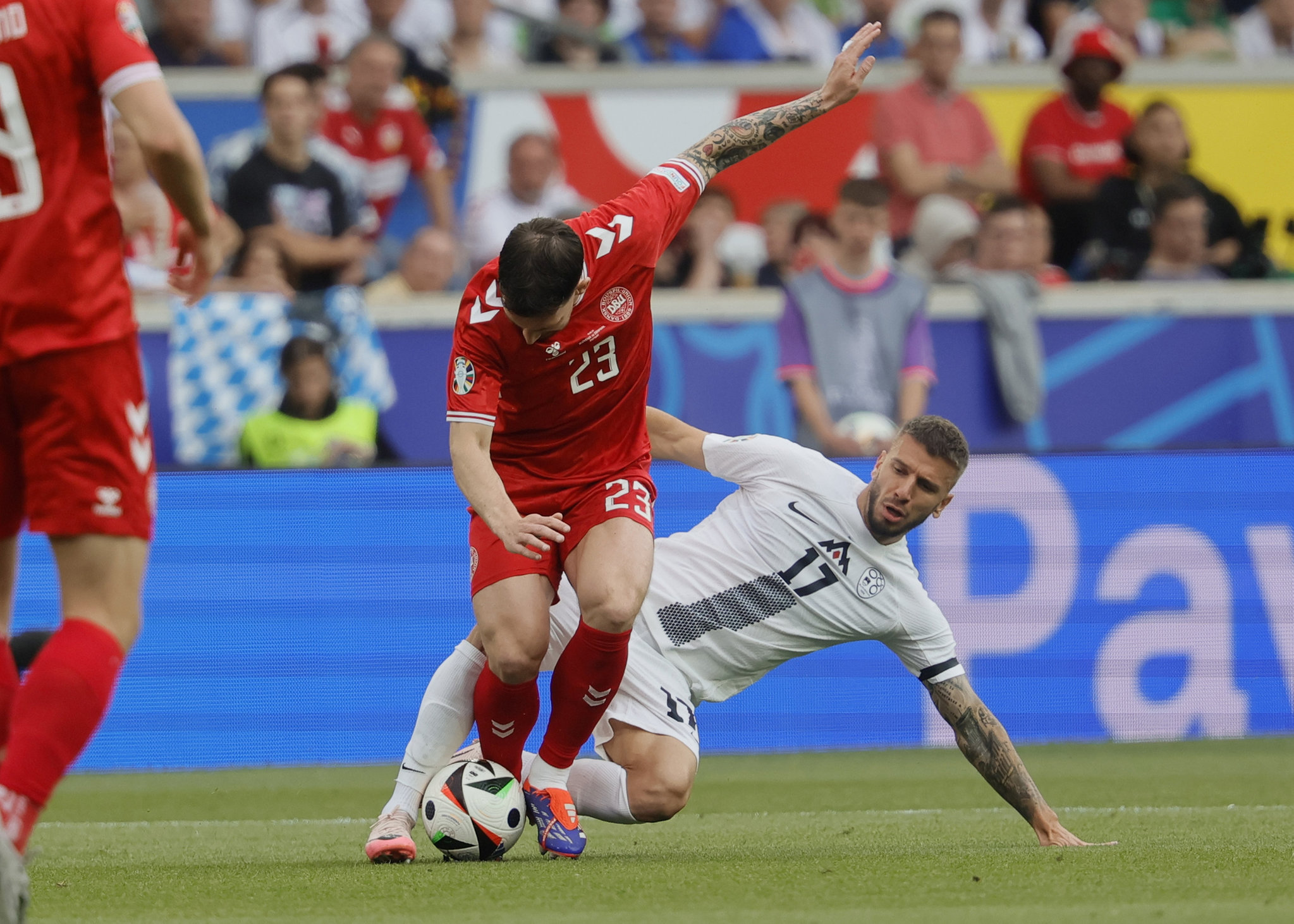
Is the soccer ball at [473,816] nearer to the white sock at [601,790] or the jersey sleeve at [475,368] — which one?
the white sock at [601,790]

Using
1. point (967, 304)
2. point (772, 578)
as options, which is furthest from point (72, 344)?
point (967, 304)

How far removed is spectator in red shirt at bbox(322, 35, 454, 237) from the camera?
10938mm

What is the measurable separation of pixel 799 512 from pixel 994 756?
107cm

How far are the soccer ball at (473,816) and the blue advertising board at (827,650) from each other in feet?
11.4

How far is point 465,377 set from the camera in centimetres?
492

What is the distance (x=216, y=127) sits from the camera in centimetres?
1162

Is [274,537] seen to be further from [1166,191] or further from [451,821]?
[1166,191]

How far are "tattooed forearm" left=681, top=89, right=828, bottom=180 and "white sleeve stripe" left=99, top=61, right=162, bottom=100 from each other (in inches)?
92.1

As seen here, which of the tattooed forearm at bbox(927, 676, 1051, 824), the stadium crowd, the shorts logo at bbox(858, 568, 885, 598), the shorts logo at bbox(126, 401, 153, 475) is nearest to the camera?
the shorts logo at bbox(126, 401, 153, 475)

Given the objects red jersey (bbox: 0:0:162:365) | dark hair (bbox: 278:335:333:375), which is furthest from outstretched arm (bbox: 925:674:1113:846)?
dark hair (bbox: 278:335:333:375)

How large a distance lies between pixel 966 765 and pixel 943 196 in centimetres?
432

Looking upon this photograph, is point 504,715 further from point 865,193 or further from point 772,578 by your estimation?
point 865,193

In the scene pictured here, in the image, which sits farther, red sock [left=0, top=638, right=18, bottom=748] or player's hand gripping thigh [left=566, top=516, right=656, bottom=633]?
player's hand gripping thigh [left=566, top=516, right=656, bottom=633]

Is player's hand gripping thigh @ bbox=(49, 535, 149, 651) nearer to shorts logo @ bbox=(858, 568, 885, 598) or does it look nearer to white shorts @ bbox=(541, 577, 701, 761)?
white shorts @ bbox=(541, 577, 701, 761)
